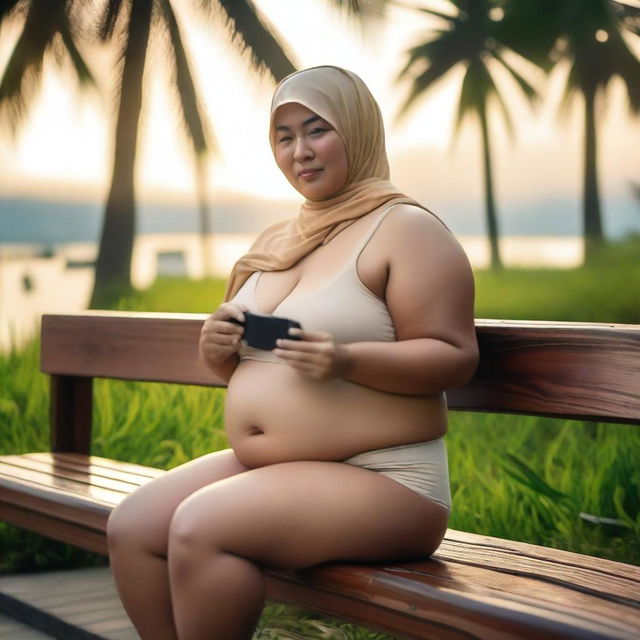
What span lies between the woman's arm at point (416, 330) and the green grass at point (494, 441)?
1.36 meters

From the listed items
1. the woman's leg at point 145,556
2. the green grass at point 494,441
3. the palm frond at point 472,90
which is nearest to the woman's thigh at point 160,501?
the woman's leg at point 145,556

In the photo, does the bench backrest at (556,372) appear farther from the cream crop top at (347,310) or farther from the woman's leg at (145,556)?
the woman's leg at (145,556)

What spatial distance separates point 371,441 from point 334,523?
20cm

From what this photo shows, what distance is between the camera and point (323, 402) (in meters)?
2.12

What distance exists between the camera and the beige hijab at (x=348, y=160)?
7.34 feet

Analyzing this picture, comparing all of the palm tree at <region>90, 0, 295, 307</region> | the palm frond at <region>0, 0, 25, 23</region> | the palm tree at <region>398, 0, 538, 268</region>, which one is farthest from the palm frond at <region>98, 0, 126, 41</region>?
the palm tree at <region>398, 0, 538, 268</region>

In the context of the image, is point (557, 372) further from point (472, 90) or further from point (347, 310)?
point (472, 90)

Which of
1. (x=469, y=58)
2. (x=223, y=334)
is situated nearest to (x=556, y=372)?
(x=223, y=334)

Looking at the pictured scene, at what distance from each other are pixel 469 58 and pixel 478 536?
8897mm

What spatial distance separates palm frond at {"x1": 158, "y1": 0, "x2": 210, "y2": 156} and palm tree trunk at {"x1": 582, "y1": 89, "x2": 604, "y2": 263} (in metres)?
3.10

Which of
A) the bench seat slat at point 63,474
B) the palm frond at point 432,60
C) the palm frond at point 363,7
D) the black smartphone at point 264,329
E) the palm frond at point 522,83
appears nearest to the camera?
the black smartphone at point 264,329

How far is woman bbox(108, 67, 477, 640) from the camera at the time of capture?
6.57ft

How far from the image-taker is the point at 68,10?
8.05 meters

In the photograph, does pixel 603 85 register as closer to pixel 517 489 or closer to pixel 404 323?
pixel 517 489
